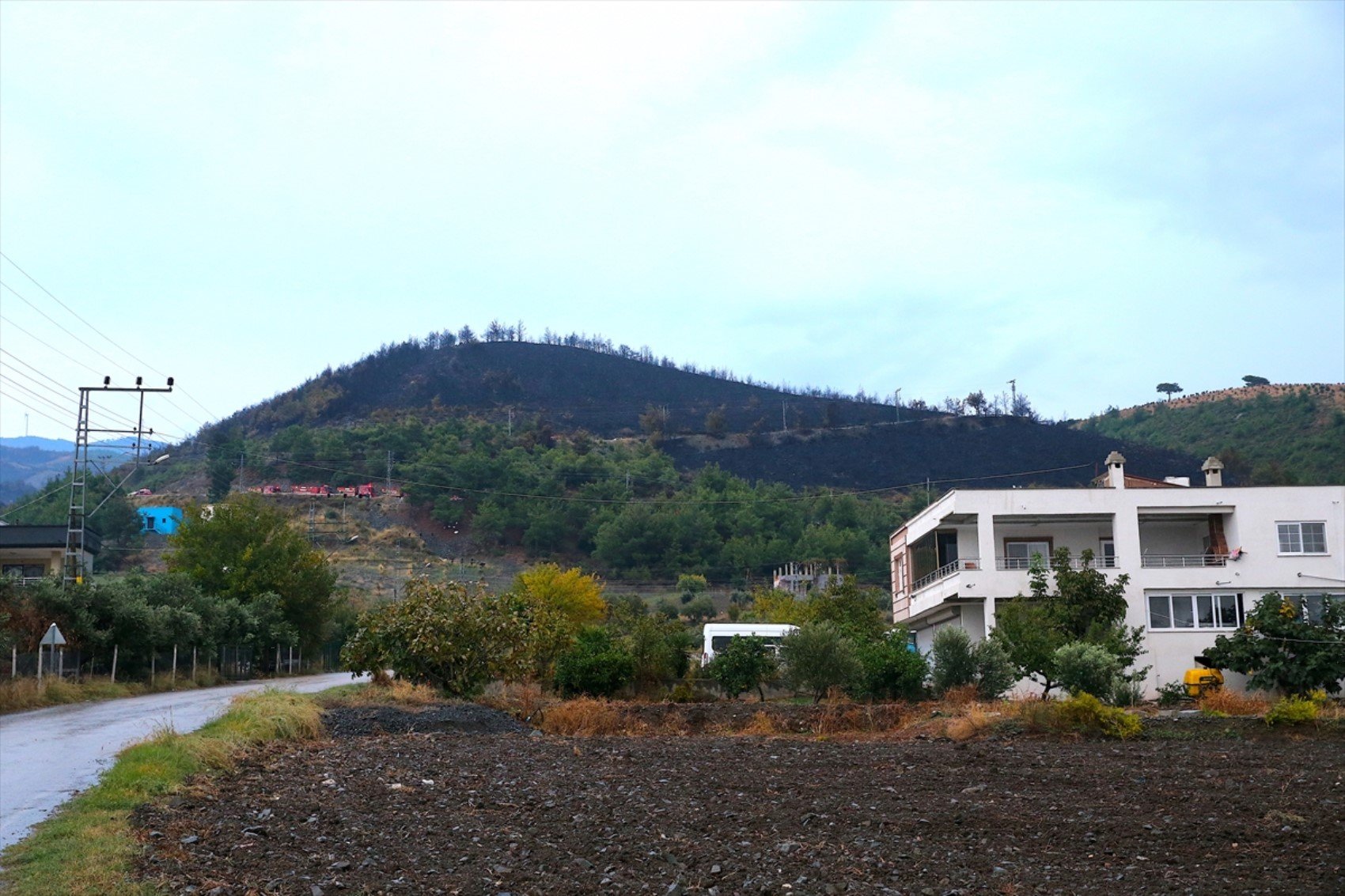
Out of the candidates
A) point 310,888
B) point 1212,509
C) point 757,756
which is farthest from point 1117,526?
point 310,888

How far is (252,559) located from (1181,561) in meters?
43.7

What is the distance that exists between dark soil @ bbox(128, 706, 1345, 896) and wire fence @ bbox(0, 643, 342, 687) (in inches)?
810

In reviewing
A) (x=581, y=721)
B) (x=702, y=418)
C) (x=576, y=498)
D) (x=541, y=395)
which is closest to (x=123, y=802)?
(x=581, y=721)

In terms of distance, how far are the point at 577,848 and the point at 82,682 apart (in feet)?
106

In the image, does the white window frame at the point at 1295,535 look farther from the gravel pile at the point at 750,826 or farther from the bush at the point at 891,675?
the gravel pile at the point at 750,826

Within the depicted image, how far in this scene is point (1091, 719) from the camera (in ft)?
79.7

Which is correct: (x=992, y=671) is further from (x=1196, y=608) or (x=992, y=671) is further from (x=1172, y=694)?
(x=1196, y=608)

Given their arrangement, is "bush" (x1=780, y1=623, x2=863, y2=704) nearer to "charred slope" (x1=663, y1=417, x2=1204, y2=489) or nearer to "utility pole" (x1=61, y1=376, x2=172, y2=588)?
"utility pole" (x1=61, y1=376, x2=172, y2=588)

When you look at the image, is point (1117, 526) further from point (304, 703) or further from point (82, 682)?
point (82, 682)

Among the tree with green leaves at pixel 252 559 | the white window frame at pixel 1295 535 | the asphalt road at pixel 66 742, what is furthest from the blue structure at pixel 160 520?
the white window frame at pixel 1295 535

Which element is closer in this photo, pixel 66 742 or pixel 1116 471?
pixel 66 742

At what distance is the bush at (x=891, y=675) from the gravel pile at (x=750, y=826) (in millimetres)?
14330

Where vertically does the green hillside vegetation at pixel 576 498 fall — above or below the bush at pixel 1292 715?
above

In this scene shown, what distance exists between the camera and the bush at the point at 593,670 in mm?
35062
